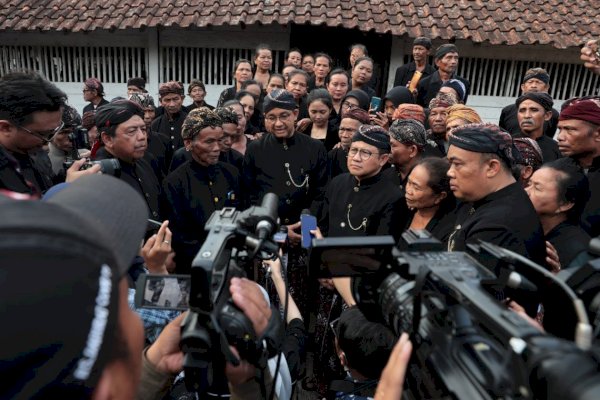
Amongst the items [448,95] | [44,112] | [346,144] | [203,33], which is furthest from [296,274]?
[203,33]

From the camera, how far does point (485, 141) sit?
7.37 ft

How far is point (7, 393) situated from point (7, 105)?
7.17ft

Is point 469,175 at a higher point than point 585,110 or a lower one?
lower

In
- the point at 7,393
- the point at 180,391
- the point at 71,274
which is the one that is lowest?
the point at 180,391

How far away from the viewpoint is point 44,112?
2396 millimetres

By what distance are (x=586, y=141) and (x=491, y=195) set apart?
129 cm

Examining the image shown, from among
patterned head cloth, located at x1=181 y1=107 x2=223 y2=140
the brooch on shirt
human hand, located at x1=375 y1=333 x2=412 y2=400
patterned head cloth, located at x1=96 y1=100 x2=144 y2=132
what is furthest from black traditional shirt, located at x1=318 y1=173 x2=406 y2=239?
human hand, located at x1=375 y1=333 x2=412 y2=400

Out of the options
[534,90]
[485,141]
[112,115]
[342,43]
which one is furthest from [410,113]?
[342,43]

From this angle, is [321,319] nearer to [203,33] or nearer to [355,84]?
[355,84]

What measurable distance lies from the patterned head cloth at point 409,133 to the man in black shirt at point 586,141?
923 millimetres

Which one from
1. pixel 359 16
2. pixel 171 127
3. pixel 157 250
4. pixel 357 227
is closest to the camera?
pixel 157 250

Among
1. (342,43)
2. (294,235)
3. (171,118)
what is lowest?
(294,235)

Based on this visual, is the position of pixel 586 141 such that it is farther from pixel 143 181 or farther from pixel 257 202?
pixel 143 181

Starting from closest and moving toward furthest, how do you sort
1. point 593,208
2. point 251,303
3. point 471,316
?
point 471,316, point 251,303, point 593,208
